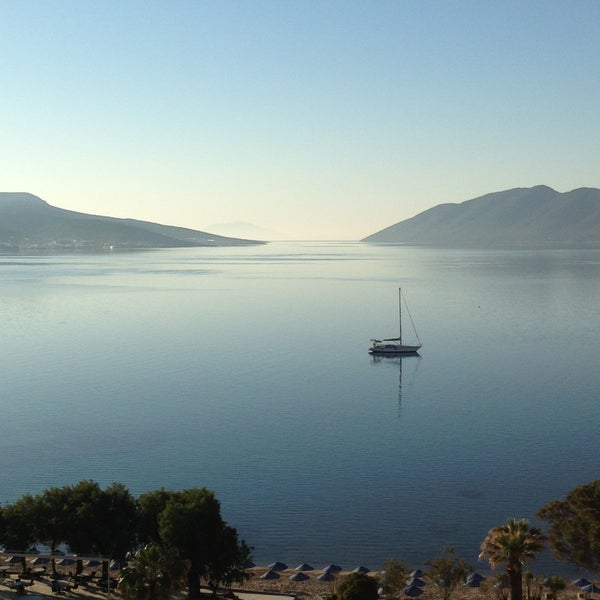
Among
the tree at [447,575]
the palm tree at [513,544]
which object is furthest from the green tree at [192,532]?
the palm tree at [513,544]

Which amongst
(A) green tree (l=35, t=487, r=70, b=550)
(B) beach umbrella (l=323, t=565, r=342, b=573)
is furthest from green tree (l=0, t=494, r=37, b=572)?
(B) beach umbrella (l=323, t=565, r=342, b=573)

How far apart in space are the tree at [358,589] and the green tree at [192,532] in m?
5.87

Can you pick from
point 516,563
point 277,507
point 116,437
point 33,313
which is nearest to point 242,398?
point 116,437

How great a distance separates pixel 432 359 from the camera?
268 ft

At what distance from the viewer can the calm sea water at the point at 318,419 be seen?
38906mm

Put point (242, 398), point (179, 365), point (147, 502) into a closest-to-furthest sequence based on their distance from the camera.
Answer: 1. point (147, 502)
2. point (242, 398)
3. point (179, 365)

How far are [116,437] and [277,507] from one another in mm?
16518

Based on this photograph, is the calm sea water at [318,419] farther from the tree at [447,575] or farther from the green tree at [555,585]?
the green tree at [555,585]

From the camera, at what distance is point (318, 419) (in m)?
55.3

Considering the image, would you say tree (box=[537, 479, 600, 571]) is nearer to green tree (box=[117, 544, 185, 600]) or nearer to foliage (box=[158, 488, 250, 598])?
foliage (box=[158, 488, 250, 598])

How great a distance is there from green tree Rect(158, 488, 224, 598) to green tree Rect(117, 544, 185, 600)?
359cm

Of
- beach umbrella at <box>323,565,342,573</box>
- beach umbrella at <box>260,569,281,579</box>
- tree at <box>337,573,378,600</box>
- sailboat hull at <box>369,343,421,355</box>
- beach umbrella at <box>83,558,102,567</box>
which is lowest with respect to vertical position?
beach umbrella at <box>260,569,281,579</box>

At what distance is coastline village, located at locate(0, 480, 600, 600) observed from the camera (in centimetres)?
2834

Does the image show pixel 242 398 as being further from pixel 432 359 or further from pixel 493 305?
pixel 493 305
